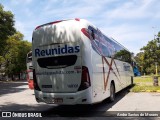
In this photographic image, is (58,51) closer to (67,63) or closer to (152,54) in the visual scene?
(67,63)

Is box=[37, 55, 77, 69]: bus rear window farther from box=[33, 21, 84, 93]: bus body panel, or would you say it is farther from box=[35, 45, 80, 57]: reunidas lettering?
box=[35, 45, 80, 57]: reunidas lettering

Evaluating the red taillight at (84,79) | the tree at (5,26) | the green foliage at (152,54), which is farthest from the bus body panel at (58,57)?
the green foliage at (152,54)

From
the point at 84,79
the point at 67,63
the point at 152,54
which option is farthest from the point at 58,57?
the point at 152,54

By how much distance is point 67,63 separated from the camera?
33.8 feet

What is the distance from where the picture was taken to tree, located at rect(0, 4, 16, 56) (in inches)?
1544

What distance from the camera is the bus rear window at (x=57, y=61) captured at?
10234 millimetres

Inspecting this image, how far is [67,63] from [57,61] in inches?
18.2

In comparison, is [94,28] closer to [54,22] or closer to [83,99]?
[54,22]

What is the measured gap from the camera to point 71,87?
1009 cm

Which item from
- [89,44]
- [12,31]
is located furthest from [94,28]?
[12,31]

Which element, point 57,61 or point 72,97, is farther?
point 57,61

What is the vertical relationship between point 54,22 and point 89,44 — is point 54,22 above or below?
above

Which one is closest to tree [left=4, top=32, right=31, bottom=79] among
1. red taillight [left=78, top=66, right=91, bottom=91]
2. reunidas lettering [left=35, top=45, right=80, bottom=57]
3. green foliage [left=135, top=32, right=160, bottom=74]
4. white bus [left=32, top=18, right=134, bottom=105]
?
green foliage [left=135, top=32, right=160, bottom=74]

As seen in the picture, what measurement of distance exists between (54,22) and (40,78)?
2.29 metres
